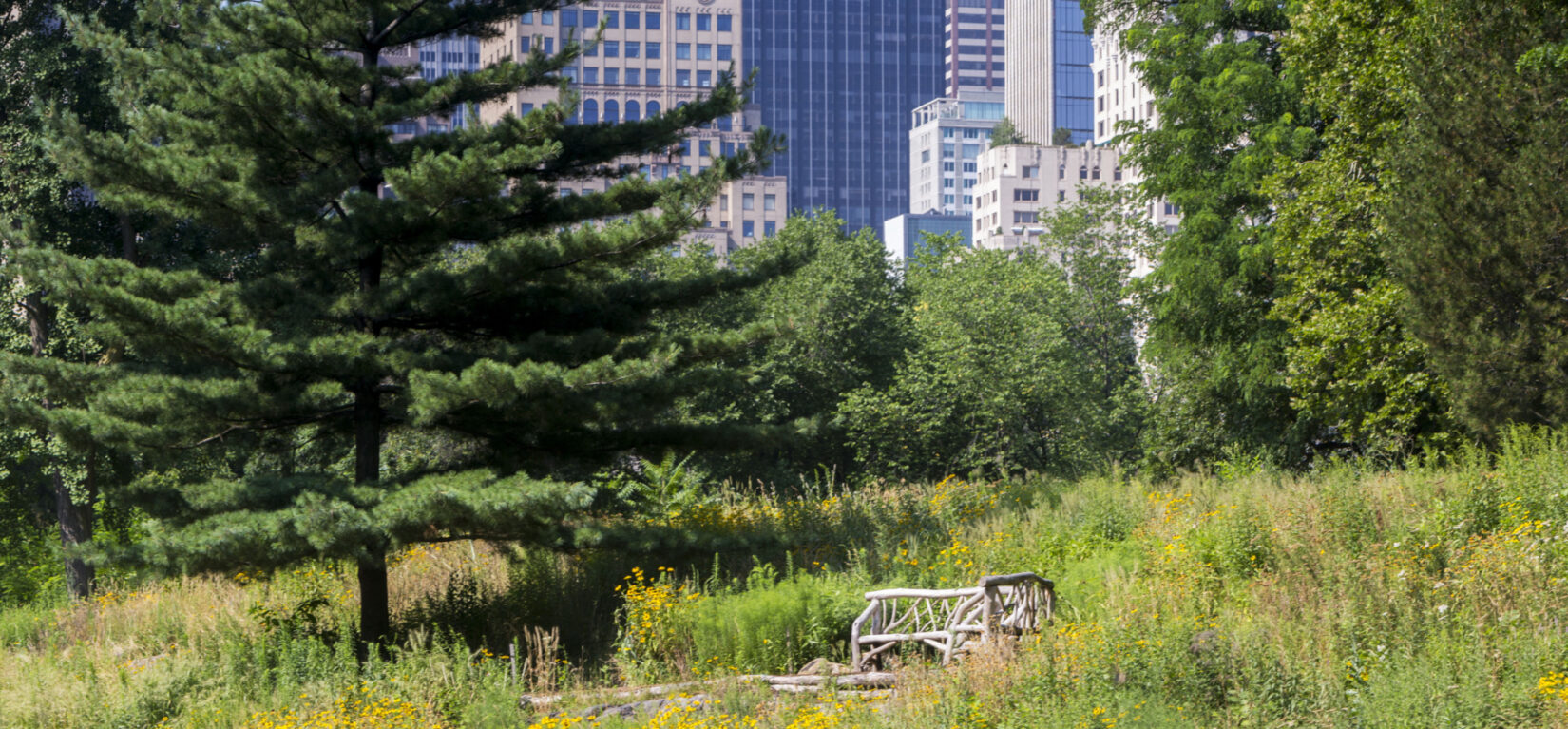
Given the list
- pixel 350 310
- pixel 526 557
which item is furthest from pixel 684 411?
pixel 350 310

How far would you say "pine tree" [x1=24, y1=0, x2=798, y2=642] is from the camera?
11.7m

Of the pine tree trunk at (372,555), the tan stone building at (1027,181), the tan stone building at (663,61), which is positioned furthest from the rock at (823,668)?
the tan stone building at (1027,181)

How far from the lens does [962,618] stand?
33.5 ft

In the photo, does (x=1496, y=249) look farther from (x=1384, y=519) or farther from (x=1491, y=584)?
(x=1491, y=584)

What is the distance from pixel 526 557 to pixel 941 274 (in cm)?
3453

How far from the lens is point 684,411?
29.4 m

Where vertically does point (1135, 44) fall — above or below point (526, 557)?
above

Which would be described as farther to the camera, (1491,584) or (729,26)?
(729,26)

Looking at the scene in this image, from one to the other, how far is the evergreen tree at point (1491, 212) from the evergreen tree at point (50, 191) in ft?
61.3

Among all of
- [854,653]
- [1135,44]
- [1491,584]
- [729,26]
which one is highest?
[729,26]

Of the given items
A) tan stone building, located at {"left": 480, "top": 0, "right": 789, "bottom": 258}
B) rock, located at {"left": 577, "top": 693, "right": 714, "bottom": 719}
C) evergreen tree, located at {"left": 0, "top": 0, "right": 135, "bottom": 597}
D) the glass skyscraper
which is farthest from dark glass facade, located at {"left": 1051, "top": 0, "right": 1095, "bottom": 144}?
rock, located at {"left": 577, "top": 693, "right": 714, "bottom": 719}

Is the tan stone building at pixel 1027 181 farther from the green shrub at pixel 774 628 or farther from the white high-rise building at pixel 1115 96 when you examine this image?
the green shrub at pixel 774 628

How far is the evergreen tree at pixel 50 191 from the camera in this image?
20.2m

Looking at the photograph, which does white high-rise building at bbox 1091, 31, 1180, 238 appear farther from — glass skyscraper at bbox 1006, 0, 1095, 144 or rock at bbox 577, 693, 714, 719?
rock at bbox 577, 693, 714, 719
